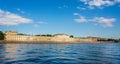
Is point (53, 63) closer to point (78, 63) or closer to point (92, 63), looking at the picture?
point (78, 63)

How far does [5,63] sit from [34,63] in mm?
3111

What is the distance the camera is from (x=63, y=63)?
24625 millimetres

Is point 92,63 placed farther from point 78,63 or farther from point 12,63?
point 12,63

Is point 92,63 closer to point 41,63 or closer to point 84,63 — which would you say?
point 84,63

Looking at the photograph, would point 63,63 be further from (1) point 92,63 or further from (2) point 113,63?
(2) point 113,63

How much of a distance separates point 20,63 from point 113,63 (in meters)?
10.5

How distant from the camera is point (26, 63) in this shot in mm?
23672

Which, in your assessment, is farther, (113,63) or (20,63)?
(113,63)

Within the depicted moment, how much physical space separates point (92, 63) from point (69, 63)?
2.63 meters

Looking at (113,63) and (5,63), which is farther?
(113,63)

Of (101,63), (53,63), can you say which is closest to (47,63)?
(53,63)

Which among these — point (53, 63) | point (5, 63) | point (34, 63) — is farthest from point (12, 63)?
point (53, 63)

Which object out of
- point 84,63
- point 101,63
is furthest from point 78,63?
point 101,63

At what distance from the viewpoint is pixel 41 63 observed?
Result: 958 inches
